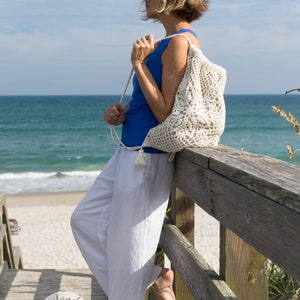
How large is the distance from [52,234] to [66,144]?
89.0 ft

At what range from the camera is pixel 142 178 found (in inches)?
93.4

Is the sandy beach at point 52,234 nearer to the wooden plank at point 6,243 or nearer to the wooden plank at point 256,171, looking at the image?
the wooden plank at point 6,243

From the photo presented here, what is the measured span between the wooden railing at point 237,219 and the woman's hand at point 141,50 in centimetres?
41

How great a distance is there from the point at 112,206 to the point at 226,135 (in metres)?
42.1

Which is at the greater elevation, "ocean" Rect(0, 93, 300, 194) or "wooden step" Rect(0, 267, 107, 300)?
"wooden step" Rect(0, 267, 107, 300)

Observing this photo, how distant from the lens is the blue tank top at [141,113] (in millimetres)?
2338

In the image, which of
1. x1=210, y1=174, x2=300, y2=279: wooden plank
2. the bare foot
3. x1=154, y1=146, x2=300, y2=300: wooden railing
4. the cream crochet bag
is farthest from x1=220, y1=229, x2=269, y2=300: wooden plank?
the bare foot

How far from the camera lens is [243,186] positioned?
1.69 m

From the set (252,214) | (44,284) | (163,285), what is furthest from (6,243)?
(252,214)

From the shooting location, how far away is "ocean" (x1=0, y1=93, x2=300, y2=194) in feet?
75.9

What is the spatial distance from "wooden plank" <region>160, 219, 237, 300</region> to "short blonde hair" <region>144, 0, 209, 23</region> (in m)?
0.96

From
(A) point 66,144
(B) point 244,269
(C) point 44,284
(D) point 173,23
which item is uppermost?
(D) point 173,23

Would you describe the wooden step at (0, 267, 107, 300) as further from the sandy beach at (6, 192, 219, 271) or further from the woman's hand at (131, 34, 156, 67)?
the sandy beach at (6, 192, 219, 271)

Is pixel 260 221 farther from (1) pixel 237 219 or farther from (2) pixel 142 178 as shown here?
(2) pixel 142 178
